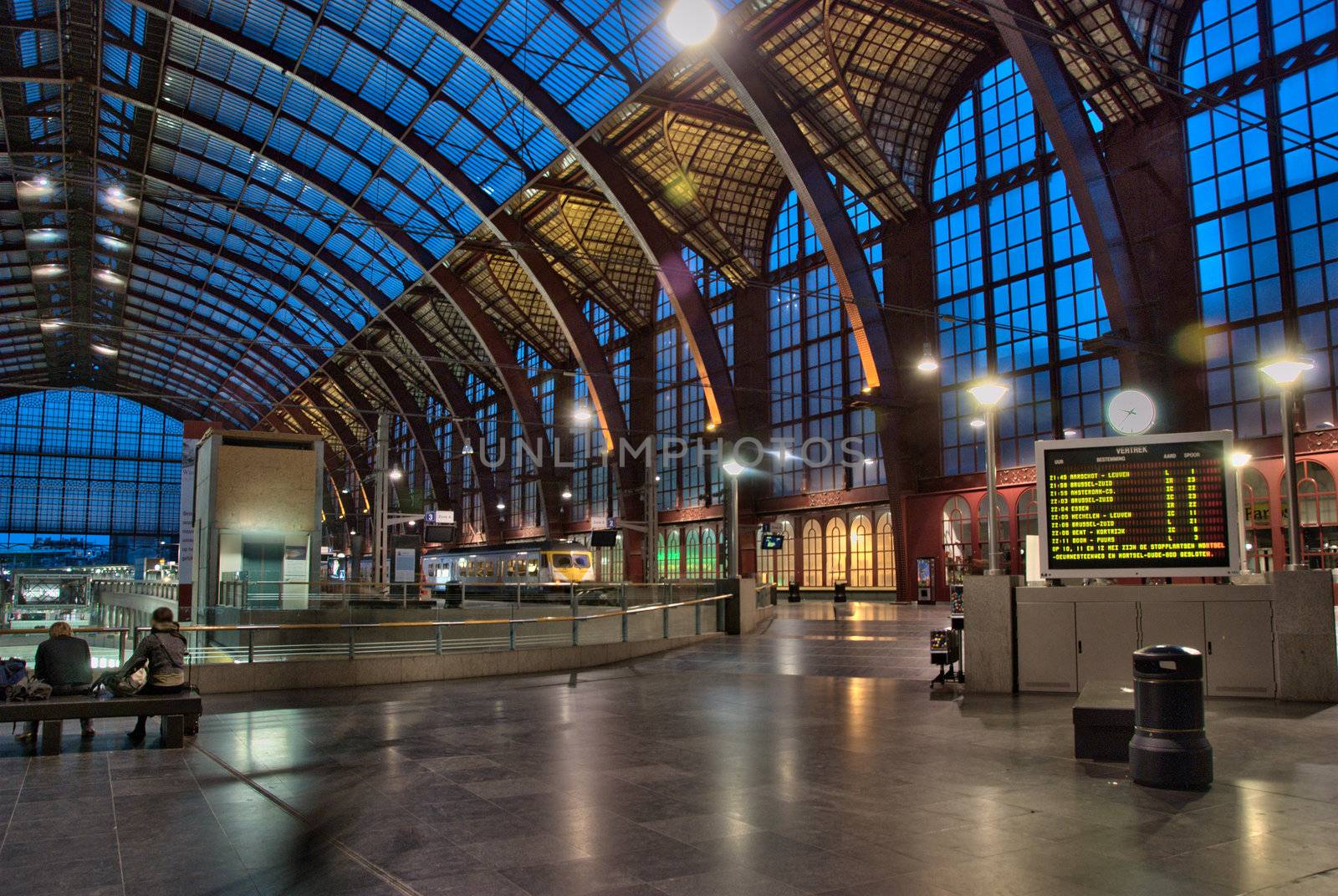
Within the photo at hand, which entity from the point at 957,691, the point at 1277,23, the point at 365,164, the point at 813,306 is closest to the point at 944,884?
the point at 957,691

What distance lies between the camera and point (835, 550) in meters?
42.5

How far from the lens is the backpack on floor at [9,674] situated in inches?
357

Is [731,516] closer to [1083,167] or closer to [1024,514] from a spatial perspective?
[1083,167]

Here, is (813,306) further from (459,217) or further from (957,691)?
(957,691)

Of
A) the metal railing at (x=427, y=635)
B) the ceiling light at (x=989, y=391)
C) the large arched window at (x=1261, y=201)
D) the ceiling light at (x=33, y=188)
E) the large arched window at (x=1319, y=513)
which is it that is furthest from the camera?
the ceiling light at (x=33, y=188)

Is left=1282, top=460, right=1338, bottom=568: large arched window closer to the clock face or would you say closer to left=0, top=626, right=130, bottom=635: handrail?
the clock face

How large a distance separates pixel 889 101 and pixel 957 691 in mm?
28482

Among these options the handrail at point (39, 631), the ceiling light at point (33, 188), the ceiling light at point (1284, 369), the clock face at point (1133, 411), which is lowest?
the handrail at point (39, 631)

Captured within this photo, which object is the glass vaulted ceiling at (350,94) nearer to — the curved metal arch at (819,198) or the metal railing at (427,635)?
the curved metal arch at (819,198)

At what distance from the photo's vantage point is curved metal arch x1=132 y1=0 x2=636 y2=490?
35.0 m

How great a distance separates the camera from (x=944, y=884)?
476cm

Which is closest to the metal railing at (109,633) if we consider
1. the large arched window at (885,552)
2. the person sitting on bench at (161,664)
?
the person sitting on bench at (161,664)

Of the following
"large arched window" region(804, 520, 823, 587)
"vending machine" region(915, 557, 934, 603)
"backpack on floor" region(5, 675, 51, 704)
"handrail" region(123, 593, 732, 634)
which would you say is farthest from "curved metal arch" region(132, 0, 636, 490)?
"backpack on floor" region(5, 675, 51, 704)

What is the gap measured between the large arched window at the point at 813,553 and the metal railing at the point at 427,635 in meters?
21.6
